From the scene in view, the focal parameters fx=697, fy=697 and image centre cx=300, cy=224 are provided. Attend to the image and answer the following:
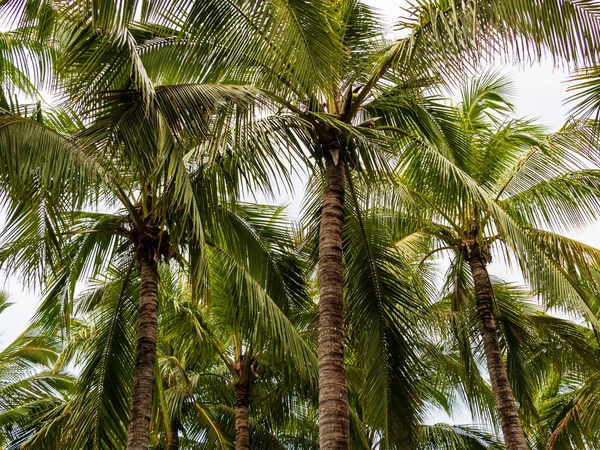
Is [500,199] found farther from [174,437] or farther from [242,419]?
[174,437]

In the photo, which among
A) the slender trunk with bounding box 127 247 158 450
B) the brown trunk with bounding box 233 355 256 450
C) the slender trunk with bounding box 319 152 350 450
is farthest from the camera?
the brown trunk with bounding box 233 355 256 450

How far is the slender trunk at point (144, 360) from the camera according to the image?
24.3 ft

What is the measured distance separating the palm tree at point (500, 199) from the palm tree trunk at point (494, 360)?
1 centimetres

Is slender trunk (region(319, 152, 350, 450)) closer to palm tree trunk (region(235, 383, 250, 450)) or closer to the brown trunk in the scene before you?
palm tree trunk (region(235, 383, 250, 450))

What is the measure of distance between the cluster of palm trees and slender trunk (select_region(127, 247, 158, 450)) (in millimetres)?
24

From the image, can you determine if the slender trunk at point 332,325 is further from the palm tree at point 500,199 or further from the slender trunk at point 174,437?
the slender trunk at point 174,437

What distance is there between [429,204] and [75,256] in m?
4.89

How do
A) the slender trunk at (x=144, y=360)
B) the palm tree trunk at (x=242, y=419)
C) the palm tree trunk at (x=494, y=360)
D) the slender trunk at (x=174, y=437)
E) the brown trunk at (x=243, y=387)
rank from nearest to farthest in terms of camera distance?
the slender trunk at (x=144, y=360), the palm tree trunk at (x=494, y=360), the palm tree trunk at (x=242, y=419), the slender trunk at (x=174, y=437), the brown trunk at (x=243, y=387)

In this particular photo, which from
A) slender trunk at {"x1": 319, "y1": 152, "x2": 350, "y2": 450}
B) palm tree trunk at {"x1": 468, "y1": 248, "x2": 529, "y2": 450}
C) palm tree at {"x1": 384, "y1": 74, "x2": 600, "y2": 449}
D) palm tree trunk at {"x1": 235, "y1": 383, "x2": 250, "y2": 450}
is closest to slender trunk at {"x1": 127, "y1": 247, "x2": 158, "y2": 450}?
slender trunk at {"x1": 319, "y1": 152, "x2": 350, "y2": 450}

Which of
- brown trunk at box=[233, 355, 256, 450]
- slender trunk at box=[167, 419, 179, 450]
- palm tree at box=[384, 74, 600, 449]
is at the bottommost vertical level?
slender trunk at box=[167, 419, 179, 450]

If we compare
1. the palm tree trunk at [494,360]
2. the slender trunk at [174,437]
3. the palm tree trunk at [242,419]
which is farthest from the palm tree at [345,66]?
the slender trunk at [174,437]

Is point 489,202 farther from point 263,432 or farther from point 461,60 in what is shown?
point 263,432

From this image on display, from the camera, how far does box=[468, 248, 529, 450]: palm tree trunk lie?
9.21 metres

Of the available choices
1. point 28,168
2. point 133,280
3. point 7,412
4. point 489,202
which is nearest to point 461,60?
point 489,202
